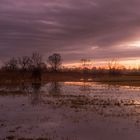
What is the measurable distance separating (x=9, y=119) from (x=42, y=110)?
4.87m

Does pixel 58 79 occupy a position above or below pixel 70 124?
above

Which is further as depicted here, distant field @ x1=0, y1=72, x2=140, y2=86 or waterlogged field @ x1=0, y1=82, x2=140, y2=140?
distant field @ x1=0, y1=72, x2=140, y2=86

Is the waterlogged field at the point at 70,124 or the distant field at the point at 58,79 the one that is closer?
the waterlogged field at the point at 70,124

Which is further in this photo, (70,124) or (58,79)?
(58,79)

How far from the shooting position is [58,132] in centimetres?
1573

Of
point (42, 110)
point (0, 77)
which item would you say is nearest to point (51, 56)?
point (0, 77)

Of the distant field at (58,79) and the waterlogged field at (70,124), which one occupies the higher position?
the distant field at (58,79)

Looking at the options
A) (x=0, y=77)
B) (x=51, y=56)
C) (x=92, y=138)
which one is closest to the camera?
(x=92, y=138)

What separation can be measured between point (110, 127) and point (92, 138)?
308cm

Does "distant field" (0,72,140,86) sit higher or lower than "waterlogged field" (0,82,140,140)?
higher

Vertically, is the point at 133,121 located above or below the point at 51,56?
below

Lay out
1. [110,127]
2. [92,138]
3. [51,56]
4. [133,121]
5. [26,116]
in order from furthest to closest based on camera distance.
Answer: [51,56] → [26,116] → [133,121] → [110,127] → [92,138]

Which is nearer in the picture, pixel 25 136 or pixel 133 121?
pixel 25 136

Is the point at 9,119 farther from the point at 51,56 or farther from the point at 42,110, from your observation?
Result: the point at 51,56
